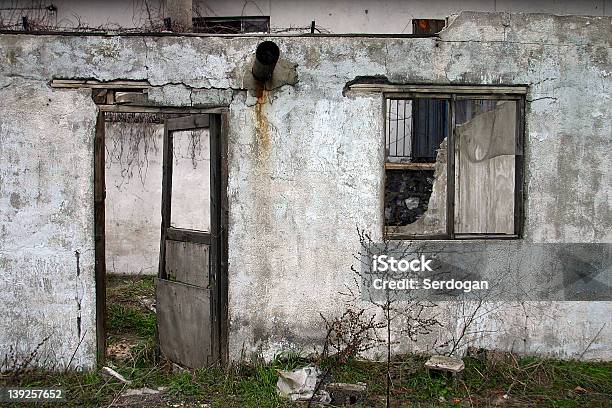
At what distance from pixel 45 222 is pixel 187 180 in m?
3.23

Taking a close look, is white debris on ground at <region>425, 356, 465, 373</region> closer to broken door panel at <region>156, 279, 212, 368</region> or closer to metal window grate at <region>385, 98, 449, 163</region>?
broken door panel at <region>156, 279, 212, 368</region>

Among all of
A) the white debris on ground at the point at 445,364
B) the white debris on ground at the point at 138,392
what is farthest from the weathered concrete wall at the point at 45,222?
the white debris on ground at the point at 445,364

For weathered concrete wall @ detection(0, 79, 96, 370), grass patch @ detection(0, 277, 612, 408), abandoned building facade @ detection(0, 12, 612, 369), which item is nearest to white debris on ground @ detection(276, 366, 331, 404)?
grass patch @ detection(0, 277, 612, 408)

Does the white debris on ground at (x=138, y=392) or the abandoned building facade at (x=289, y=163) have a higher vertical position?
the abandoned building facade at (x=289, y=163)

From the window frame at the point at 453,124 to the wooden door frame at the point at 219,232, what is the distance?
1472mm

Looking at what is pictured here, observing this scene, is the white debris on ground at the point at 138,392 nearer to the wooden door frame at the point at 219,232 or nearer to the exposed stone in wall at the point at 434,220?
the wooden door frame at the point at 219,232

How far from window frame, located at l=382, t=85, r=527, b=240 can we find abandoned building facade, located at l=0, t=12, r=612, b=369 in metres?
0.01

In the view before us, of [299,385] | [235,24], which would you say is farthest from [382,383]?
[235,24]

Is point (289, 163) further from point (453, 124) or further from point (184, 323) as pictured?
point (184, 323)

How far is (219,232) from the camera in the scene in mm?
5742

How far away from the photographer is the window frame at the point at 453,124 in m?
5.82

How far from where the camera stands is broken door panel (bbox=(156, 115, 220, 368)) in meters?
5.77

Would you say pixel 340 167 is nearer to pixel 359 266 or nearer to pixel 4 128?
pixel 359 266

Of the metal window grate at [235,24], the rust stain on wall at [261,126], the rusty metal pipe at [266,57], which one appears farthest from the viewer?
the metal window grate at [235,24]
